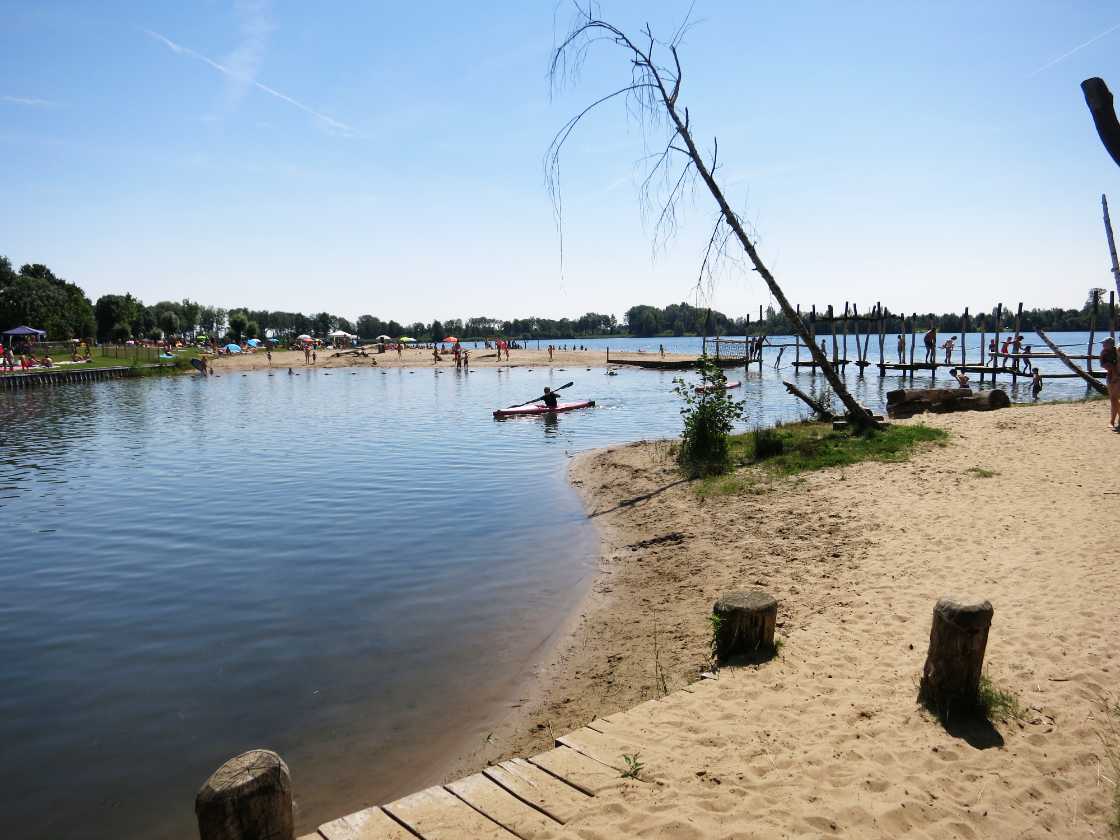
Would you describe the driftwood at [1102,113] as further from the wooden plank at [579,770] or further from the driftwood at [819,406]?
the driftwood at [819,406]

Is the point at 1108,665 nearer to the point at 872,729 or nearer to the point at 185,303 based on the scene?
the point at 872,729

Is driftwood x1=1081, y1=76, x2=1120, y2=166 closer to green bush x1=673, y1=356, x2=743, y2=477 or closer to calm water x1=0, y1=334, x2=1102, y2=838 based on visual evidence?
calm water x1=0, y1=334, x2=1102, y2=838

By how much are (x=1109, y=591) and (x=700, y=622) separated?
411 centimetres

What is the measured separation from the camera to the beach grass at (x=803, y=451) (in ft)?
45.2

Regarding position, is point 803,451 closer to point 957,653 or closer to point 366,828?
point 957,653

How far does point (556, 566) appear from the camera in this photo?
10.8 metres

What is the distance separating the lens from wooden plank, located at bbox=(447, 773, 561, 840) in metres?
3.91

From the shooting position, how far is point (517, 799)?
4227mm

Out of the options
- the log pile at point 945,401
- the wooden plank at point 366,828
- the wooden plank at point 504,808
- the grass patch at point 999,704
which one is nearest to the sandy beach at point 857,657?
the grass patch at point 999,704

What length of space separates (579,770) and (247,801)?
2.12 m

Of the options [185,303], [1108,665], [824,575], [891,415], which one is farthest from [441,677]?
[185,303]

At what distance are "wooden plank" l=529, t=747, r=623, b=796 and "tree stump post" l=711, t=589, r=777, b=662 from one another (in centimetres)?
211

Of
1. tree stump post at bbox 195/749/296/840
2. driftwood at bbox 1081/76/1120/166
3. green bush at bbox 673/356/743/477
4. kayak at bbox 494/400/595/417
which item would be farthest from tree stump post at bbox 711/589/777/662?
kayak at bbox 494/400/595/417

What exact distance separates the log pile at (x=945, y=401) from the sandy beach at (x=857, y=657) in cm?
733
